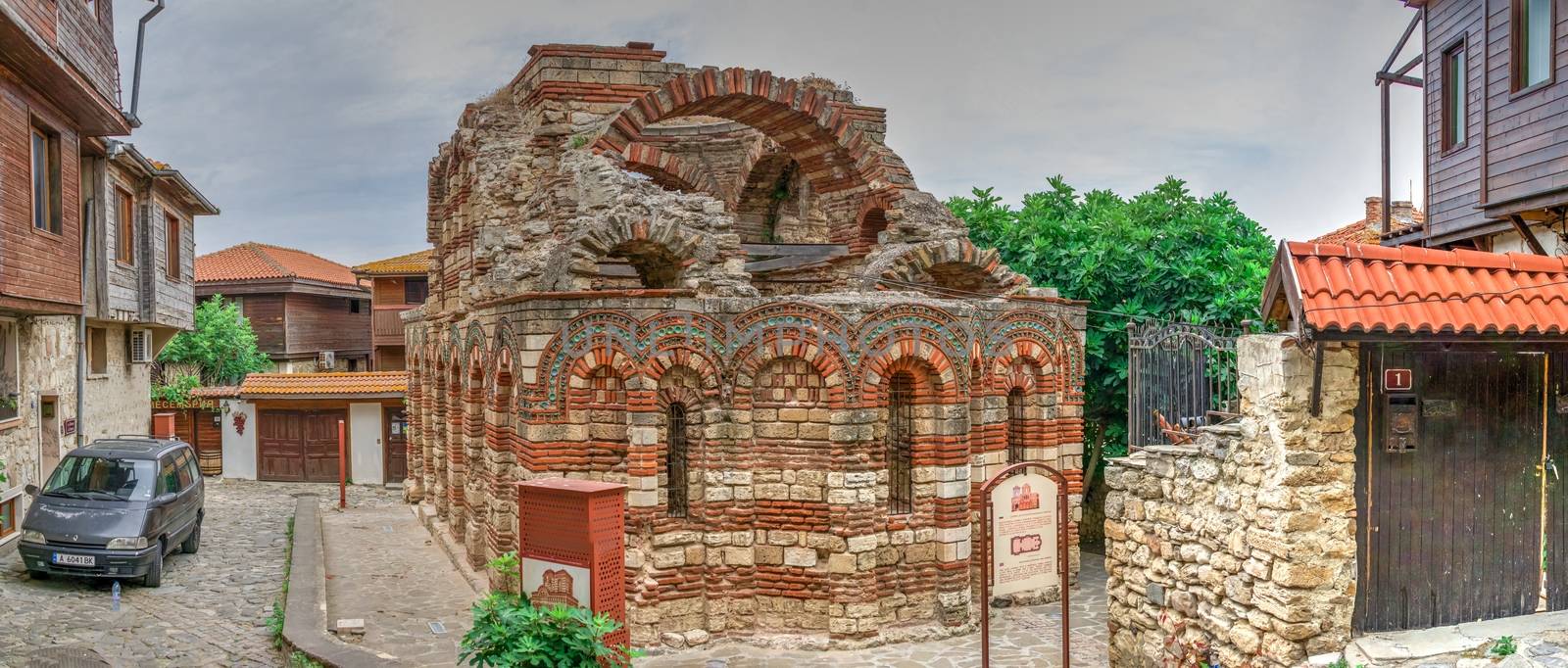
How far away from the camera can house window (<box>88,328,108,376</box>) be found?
18.4 metres

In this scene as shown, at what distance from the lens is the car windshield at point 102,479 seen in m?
12.4

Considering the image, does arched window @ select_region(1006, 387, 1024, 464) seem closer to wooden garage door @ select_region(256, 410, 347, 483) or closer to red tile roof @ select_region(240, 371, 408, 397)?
red tile roof @ select_region(240, 371, 408, 397)

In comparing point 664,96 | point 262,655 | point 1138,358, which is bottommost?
point 262,655

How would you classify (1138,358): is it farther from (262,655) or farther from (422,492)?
(422,492)

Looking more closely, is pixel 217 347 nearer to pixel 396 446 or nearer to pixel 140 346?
pixel 396 446

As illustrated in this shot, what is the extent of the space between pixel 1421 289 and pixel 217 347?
31.0 m

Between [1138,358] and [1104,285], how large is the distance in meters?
5.67

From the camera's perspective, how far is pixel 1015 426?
1345cm

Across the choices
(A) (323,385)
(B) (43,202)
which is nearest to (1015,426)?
(B) (43,202)

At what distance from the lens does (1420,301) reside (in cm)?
668

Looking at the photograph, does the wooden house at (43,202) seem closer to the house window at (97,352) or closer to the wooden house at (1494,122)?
the house window at (97,352)

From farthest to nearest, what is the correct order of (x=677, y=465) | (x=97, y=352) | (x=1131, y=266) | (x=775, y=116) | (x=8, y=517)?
(x=97, y=352) → (x=1131, y=266) → (x=775, y=116) → (x=8, y=517) → (x=677, y=465)

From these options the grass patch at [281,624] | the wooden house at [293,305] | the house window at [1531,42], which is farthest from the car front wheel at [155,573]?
the wooden house at [293,305]

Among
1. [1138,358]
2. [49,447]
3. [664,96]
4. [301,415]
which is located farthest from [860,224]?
[301,415]
